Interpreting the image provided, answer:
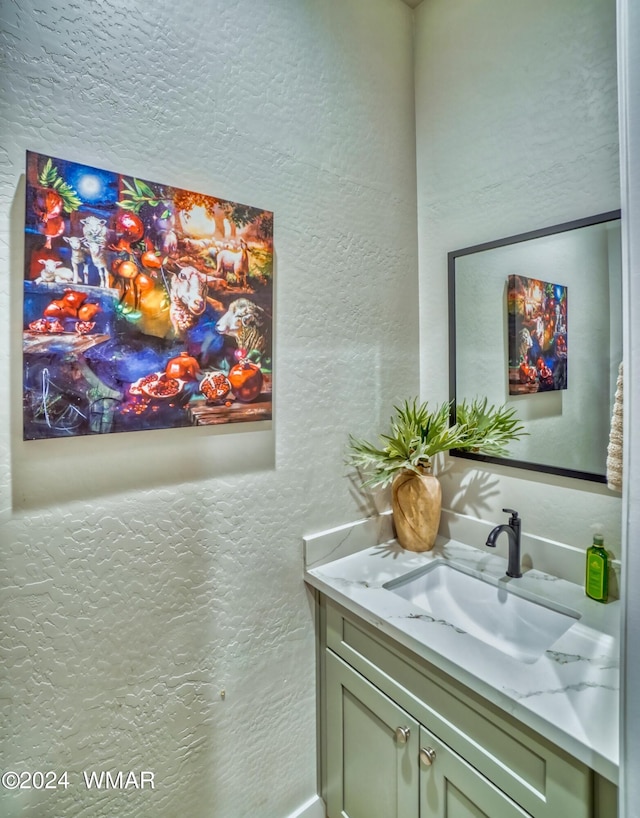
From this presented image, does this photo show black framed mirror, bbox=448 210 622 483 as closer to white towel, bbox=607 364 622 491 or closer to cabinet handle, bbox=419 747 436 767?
white towel, bbox=607 364 622 491

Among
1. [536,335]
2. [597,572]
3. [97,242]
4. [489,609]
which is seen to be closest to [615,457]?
[597,572]

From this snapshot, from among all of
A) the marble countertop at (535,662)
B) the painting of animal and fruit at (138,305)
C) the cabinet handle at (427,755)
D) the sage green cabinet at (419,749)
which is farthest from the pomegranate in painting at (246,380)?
the cabinet handle at (427,755)

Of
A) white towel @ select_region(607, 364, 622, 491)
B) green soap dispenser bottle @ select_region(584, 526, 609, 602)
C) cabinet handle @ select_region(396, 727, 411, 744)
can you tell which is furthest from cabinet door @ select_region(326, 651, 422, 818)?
white towel @ select_region(607, 364, 622, 491)

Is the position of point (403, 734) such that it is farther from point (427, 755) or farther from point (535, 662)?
point (535, 662)

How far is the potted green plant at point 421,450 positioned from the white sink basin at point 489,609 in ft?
0.47

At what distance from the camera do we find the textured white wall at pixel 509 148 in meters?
1.16

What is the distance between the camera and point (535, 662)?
3.03 feet

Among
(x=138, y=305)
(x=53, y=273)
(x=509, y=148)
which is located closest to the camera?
(x=53, y=273)

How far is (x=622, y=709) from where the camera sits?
67cm

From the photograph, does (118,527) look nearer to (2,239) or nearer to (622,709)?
(2,239)

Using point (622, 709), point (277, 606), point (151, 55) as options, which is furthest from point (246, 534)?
point (151, 55)

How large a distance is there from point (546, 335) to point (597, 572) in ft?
2.25

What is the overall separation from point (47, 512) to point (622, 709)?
1.12 m

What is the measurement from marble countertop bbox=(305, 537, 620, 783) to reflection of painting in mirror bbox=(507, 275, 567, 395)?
23.4 inches
